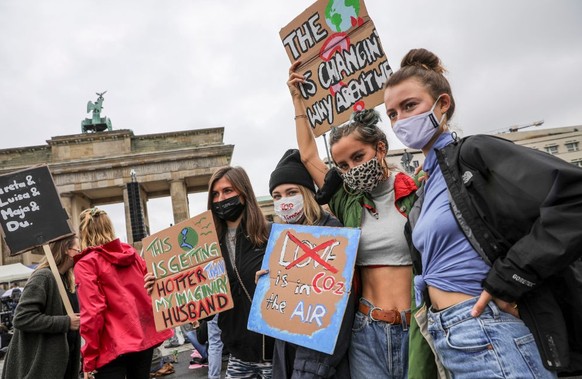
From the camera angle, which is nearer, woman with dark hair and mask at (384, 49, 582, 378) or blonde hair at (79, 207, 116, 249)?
woman with dark hair and mask at (384, 49, 582, 378)

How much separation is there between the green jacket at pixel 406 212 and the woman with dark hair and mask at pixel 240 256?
0.66 m

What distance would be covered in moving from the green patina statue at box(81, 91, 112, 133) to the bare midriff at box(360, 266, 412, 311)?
42205mm

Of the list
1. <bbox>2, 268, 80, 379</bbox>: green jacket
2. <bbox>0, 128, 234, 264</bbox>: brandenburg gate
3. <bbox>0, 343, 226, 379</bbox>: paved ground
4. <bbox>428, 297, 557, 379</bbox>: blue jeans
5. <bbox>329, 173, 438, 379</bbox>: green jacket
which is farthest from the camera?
<bbox>0, 128, 234, 264</bbox>: brandenburg gate

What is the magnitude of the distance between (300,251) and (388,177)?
24.3 inches

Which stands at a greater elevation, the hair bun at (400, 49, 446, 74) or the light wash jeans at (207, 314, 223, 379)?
the hair bun at (400, 49, 446, 74)

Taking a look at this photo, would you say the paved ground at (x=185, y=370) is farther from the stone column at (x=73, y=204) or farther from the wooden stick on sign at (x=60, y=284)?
the stone column at (x=73, y=204)

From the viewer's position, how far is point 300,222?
251 centimetres

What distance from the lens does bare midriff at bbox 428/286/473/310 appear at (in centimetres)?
148

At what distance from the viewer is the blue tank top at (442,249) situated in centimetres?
145

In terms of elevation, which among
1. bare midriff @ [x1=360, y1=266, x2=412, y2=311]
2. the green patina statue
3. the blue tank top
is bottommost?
bare midriff @ [x1=360, y1=266, x2=412, y2=311]

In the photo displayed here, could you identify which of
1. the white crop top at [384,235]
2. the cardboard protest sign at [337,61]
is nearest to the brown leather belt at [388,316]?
the white crop top at [384,235]

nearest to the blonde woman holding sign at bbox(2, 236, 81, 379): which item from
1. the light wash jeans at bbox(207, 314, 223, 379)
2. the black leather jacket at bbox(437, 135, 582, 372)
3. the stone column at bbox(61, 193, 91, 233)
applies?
the light wash jeans at bbox(207, 314, 223, 379)

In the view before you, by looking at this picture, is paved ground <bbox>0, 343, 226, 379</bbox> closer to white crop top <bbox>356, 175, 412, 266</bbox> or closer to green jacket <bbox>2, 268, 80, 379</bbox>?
green jacket <bbox>2, 268, 80, 379</bbox>

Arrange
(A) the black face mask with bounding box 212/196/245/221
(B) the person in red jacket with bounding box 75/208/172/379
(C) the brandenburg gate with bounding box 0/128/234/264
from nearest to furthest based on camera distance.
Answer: (A) the black face mask with bounding box 212/196/245/221
(B) the person in red jacket with bounding box 75/208/172/379
(C) the brandenburg gate with bounding box 0/128/234/264
